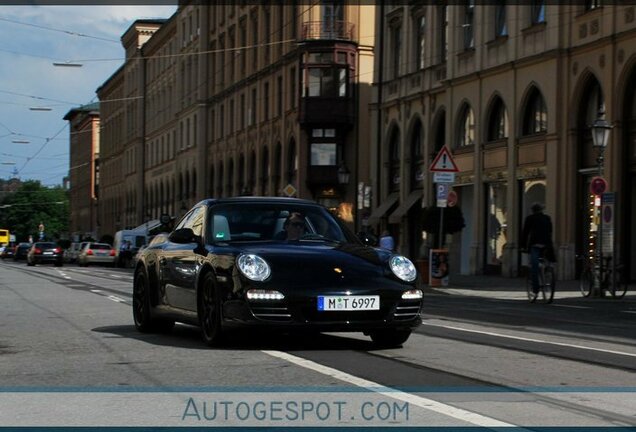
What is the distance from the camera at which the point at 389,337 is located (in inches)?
432

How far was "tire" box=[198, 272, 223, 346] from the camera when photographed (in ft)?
34.9

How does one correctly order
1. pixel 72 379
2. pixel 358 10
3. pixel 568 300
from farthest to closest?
pixel 358 10 → pixel 568 300 → pixel 72 379

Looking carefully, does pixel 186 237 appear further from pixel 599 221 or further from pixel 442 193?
pixel 442 193

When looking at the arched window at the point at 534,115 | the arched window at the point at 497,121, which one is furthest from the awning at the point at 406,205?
the arched window at the point at 534,115

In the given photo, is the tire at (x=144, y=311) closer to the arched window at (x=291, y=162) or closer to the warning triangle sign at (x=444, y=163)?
the warning triangle sign at (x=444, y=163)

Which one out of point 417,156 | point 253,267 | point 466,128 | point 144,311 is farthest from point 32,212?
point 253,267

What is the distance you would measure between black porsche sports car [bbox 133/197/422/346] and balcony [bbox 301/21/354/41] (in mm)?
47254

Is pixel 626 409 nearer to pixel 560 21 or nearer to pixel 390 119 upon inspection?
pixel 560 21

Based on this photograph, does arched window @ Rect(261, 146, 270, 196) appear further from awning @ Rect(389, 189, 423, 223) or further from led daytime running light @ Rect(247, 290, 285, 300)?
led daytime running light @ Rect(247, 290, 285, 300)

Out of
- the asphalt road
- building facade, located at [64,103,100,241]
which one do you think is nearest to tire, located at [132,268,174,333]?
the asphalt road

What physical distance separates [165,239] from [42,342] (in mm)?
1801

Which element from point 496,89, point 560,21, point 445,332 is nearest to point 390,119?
point 496,89

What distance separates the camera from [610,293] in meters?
24.7

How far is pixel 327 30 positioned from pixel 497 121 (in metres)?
21.1
